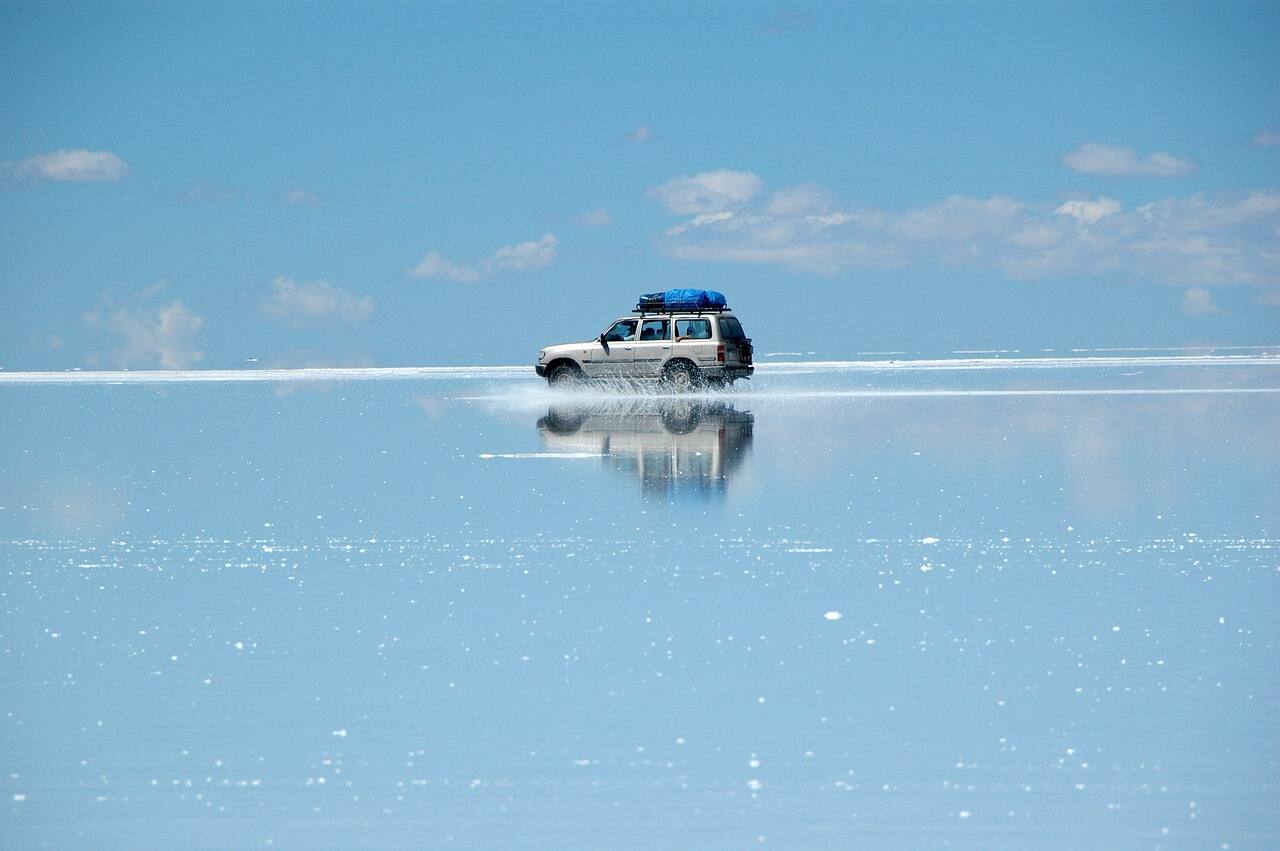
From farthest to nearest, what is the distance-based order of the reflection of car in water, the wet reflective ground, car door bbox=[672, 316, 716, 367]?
1. car door bbox=[672, 316, 716, 367]
2. the reflection of car in water
3. the wet reflective ground

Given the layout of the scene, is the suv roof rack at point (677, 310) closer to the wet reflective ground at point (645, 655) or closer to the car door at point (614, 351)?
the car door at point (614, 351)

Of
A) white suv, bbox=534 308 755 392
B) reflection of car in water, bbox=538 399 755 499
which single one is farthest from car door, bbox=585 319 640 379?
reflection of car in water, bbox=538 399 755 499

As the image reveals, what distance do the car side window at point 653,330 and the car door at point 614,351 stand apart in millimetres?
189

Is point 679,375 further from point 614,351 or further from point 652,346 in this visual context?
point 614,351

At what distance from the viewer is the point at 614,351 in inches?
1515

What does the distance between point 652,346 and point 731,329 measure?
6.17 ft

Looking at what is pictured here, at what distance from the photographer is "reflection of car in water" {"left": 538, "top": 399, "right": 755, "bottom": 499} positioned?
18.5 meters

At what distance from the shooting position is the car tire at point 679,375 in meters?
38.2

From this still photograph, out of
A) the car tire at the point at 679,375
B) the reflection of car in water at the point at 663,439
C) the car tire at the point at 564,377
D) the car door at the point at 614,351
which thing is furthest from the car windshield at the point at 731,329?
the car tire at the point at 564,377

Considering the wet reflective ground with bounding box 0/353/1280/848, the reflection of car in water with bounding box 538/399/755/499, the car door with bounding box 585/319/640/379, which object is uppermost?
the car door with bounding box 585/319/640/379

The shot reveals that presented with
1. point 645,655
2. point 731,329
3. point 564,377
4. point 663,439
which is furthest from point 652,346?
point 645,655

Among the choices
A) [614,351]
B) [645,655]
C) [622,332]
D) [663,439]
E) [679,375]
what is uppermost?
[622,332]

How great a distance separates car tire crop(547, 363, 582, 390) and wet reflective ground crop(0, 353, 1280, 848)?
18.8 m

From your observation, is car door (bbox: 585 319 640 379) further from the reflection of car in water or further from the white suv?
the reflection of car in water
